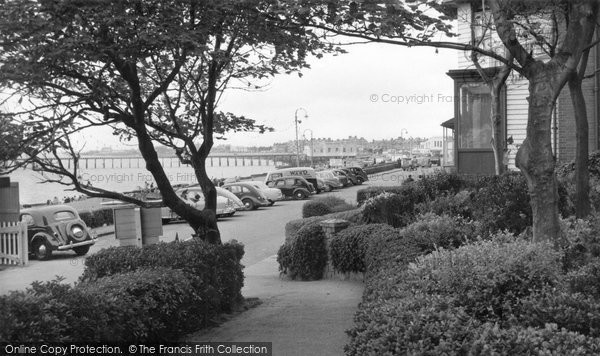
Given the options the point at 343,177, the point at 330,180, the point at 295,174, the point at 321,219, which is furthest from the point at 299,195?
the point at 321,219

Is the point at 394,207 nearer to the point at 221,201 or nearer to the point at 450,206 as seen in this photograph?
the point at 450,206

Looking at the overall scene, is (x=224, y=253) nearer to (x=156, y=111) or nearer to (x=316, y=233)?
(x=156, y=111)

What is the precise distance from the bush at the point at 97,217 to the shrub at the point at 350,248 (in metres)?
18.3

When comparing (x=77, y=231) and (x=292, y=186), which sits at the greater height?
(x=292, y=186)

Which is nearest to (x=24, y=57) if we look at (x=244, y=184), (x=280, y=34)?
(x=280, y=34)

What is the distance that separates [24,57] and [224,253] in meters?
3.75

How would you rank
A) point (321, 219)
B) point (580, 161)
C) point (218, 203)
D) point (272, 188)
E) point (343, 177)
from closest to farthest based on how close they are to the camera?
point (580, 161), point (321, 219), point (218, 203), point (272, 188), point (343, 177)

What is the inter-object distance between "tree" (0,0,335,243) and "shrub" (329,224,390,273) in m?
3.32

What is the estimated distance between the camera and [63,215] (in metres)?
19.9

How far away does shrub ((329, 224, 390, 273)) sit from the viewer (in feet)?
40.8

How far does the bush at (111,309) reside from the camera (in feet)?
15.9

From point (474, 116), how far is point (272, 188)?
2022 cm

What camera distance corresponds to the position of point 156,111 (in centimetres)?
1126

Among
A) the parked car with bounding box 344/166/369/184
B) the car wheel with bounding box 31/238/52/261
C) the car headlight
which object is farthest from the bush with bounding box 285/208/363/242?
the parked car with bounding box 344/166/369/184
